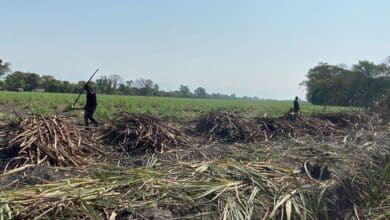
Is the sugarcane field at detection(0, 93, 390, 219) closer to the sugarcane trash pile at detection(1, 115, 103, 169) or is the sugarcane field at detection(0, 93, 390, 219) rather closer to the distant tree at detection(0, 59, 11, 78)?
the sugarcane trash pile at detection(1, 115, 103, 169)

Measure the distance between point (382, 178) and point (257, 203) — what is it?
276 cm

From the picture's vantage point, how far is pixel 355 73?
5788cm

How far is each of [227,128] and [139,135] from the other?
3735mm

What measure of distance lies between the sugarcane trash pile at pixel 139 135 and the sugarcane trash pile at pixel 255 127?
205 cm

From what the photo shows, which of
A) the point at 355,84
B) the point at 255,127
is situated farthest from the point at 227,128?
the point at 355,84

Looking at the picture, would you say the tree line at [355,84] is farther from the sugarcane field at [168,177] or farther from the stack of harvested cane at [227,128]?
the sugarcane field at [168,177]

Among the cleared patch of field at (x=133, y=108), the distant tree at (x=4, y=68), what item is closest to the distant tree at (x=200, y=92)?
the distant tree at (x=4, y=68)

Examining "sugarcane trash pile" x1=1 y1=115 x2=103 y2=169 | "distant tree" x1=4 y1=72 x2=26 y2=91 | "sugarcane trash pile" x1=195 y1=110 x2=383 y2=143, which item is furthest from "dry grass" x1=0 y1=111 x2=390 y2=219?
"distant tree" x1=4 y1=72 x2=26 y2=91

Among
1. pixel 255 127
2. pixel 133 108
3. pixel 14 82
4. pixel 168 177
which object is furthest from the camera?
pixel 14 82

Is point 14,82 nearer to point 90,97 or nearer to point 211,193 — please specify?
point 90,97

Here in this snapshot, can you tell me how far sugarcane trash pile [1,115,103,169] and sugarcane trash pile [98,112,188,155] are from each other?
3.39ft

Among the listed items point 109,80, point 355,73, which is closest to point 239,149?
point 355,73

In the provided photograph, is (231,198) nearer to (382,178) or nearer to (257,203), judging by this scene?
(257,203)

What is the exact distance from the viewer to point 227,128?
13.3 metres
